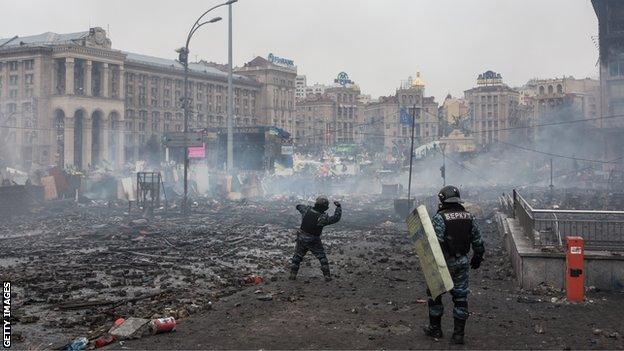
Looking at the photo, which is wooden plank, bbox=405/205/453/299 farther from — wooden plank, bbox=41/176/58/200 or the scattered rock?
wooden plank, bbox=41/176/58/200

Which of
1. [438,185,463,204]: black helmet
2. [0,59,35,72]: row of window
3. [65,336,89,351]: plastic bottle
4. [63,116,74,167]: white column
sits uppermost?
[0,59,35,72]: row of window

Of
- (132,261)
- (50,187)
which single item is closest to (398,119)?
(50,187)

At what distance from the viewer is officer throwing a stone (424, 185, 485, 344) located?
7.24m

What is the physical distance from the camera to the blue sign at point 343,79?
154m

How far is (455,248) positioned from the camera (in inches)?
290

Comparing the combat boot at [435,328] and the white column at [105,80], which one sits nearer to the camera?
the combat boot at [435,328]

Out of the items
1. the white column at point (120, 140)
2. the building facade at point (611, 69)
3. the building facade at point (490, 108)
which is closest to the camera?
the building facade at point (611, 69)

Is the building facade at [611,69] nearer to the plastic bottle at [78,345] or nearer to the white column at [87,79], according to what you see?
the plastic bottle at [78,345]

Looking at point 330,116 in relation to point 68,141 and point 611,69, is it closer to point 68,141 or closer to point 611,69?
point 68,141

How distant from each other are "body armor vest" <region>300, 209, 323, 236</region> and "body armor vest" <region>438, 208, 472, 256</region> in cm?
419

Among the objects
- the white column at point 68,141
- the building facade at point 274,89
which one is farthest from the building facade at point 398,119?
the white column at point 68,141

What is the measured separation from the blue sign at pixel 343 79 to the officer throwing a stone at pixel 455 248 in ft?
485

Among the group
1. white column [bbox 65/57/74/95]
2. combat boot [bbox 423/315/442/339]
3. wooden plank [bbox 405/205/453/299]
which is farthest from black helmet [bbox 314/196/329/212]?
white column [bbox 65/57/74/95]

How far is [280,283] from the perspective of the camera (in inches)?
445
